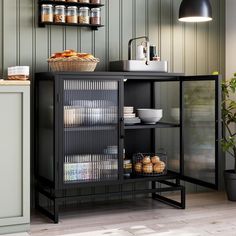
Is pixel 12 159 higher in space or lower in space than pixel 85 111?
lower

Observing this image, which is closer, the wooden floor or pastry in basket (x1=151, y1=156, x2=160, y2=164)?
the wooden floor

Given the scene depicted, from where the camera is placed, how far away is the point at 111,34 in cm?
441

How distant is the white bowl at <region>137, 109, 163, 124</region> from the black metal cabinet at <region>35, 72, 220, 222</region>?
0.26 ft

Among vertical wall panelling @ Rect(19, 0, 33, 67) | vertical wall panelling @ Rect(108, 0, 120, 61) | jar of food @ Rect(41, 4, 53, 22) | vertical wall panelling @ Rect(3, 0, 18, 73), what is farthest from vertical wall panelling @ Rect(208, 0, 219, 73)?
vertical wall panelling @ Rect(3, 0, 18, 73)

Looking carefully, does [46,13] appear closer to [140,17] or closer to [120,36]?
[120,36]

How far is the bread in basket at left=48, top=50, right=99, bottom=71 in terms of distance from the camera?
3795mm

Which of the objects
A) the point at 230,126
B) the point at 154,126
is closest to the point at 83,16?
the point at 154,126

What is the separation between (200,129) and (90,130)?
0.92 metres

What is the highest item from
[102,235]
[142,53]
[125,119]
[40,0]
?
[40,0]

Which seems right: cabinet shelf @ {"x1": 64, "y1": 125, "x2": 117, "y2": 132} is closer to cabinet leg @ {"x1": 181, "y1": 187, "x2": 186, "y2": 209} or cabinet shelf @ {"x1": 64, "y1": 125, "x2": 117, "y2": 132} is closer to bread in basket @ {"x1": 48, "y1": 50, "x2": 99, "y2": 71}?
→ bread in basket @ {"x1": 48, "y1": 50, "x2": 99, "y2": 71}

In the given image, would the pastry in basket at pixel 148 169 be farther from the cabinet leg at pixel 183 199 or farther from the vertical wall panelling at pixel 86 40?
the vertical wall panelling at pixel 86 40

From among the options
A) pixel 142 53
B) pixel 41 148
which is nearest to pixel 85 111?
pixel 41 148

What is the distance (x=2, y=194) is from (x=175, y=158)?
5.12 feet

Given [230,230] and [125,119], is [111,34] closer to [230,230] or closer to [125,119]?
[125,119]
